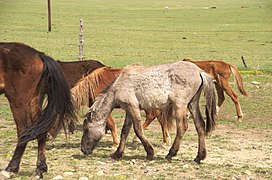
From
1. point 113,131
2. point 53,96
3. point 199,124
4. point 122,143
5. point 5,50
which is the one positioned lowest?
point 113,131

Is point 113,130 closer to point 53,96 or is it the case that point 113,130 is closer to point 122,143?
point 122,143

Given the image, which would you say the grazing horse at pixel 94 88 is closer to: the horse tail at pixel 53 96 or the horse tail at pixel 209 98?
the horse tail at pixel 209 98

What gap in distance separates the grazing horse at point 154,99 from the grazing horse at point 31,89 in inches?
70.2

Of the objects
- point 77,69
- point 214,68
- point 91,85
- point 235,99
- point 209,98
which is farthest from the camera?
point 214,68

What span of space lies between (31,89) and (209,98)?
316cm

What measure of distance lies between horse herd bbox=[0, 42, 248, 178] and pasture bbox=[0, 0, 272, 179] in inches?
16.9

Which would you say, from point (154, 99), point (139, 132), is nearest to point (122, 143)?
point (139, 132)

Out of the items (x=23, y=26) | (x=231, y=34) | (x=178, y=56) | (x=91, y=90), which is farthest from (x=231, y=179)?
(x=23, y=26)

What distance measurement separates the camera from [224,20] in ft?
185

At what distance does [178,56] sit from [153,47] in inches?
215

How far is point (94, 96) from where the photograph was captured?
10.6 m

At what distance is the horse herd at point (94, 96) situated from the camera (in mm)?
7578

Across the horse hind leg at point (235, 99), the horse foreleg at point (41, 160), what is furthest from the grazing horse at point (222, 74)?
the horse foreleg at point (41, 160)

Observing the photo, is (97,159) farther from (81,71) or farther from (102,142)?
(81,71)
